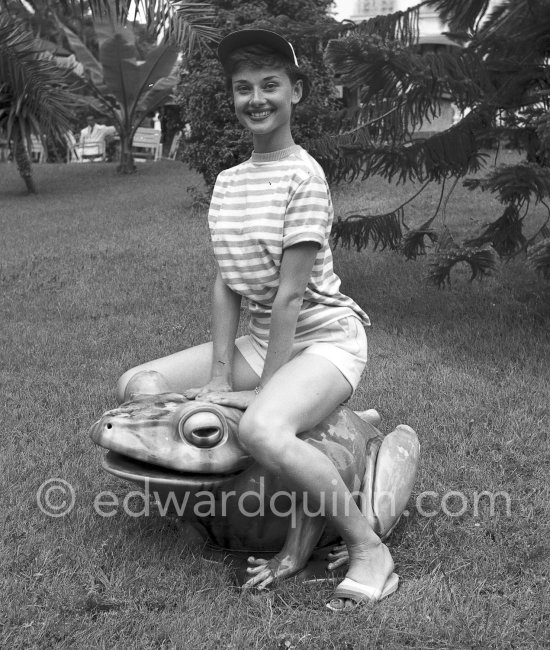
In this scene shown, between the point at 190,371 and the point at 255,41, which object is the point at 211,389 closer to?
the point at 190,371

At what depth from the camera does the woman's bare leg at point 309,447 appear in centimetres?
262

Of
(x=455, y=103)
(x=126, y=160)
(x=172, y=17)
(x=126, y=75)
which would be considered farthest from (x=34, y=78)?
(x=126, y=160)

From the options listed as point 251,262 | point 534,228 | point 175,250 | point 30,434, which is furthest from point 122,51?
point 251,262

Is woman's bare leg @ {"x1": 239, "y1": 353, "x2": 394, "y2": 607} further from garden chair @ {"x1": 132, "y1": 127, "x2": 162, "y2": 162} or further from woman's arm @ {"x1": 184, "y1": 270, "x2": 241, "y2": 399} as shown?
garden chair @ {"x1": 132, "y1": 127, "x2": 162, "y2": 162}

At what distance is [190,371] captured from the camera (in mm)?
3121

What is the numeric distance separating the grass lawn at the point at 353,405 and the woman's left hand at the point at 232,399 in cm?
60

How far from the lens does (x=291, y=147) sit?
299 centimetres

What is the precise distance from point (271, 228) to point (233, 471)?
2.74 feet

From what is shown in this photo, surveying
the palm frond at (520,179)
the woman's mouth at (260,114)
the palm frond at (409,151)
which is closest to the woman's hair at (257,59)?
the woman's mouth at (260,114)

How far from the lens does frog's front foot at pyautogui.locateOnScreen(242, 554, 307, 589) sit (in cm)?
279

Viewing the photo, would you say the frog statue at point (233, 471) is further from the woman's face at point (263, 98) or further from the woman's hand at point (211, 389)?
the woman's face at point (263, 98)

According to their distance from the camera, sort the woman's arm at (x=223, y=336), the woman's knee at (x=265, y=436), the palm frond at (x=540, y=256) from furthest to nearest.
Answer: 1. the palm frond at (x=540, y=256)
2. the woman's arm at (x=223, y=336)
3. the woman's knee at (x=265, y=436)

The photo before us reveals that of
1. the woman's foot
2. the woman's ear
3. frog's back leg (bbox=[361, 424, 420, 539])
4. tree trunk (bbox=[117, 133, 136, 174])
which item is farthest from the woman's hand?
tree trunk (bbox=[117, 133, 136, 174])

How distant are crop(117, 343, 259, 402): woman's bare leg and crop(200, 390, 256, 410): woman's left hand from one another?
23cm
